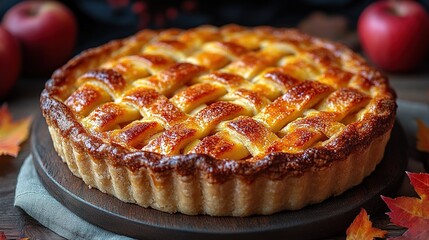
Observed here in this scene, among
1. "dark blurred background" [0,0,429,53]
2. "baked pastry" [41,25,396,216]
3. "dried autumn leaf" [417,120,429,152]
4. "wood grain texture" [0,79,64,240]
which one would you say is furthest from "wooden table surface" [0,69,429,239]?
"dark blurred background" [0,0,429,53]

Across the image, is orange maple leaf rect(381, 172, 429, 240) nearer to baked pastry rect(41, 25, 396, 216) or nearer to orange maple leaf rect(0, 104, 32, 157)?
baked pastry rect(41, 25, 396, 216)

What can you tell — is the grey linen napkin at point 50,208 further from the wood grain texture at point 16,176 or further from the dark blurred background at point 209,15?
the dark blurred background at point 209,15

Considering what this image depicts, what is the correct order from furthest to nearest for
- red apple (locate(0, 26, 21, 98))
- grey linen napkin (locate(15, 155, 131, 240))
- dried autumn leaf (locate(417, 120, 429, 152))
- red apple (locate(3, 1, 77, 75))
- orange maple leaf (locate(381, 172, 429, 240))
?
red apple (locate(3, 1, 77, 75)) < red apple (locate(0, 26, 21, 98)) < dried autumn leaf (locate(417, 120, 429, 152)) < grey linen napkin (locate(15, 155, 131, 240)) < orange maple leaf (locate(381, 172, 429, 240))

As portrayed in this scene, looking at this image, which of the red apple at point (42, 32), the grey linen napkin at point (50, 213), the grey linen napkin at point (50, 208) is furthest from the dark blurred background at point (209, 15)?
the grey linen napkin at point (50, 213)

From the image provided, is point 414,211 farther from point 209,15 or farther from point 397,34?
point 209,15

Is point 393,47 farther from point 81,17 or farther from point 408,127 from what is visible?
point 81,17
